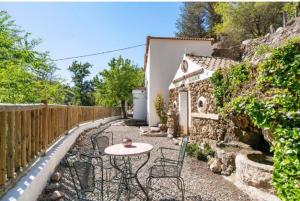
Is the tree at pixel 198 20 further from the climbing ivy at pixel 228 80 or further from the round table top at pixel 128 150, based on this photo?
the round table top at pixel 128 150

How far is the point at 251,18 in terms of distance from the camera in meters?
22.5

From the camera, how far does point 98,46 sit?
77.6 feet

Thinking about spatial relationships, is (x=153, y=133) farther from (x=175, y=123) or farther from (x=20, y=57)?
(x=20, y=57)

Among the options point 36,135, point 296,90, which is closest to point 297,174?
point 296,90

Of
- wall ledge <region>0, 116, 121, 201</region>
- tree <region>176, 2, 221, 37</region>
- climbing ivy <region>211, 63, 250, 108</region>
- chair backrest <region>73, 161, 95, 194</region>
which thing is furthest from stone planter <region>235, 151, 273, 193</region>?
tree <region>176, 2, 221, 37</region>

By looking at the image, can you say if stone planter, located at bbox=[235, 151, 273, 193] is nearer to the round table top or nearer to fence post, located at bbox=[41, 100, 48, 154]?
the round table top

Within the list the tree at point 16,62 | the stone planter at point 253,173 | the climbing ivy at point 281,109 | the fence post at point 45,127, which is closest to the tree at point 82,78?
the tree at point 16,62

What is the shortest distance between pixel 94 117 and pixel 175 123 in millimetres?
7911

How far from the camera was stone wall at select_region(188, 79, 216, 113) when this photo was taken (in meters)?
8.83

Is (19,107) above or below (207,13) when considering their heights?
below

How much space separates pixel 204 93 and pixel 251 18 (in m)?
16.5

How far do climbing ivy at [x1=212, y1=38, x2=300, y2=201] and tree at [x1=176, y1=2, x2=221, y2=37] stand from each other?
26906 mm

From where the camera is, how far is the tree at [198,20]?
31.5 meters

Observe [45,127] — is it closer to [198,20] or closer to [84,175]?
[84,175]
